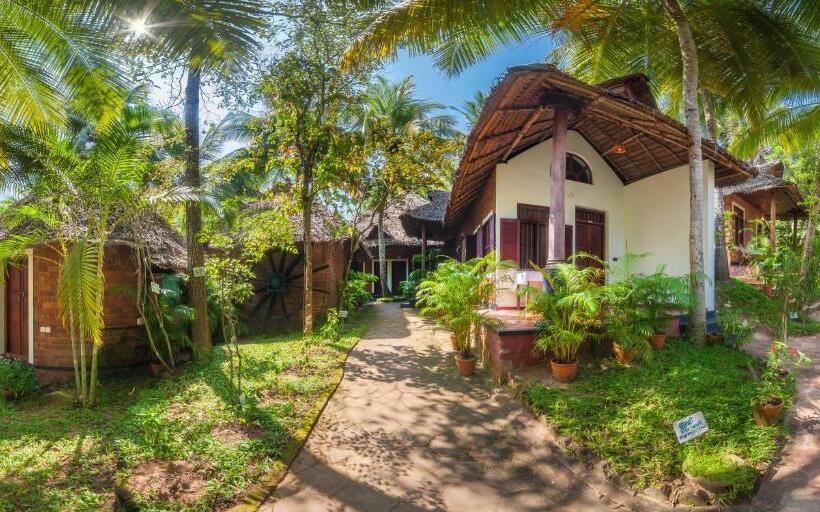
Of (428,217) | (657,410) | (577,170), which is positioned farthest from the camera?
(428,217)

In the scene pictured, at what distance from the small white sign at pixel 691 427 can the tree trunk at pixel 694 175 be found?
9.36 feet

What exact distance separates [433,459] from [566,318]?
2.37 m

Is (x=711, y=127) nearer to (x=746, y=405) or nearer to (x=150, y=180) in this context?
(x=746, y=405)

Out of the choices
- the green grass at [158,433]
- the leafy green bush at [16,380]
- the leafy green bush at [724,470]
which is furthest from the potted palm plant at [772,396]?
the leafy green bush at [16,380]

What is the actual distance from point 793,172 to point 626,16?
12.9 m

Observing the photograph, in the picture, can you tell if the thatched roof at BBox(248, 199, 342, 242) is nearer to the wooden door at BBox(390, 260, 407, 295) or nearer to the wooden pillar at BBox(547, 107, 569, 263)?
the wooden pillar at BBox(547, 107, 569, 263)

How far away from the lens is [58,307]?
6684 millimetres

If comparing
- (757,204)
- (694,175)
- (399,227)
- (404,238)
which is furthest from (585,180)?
(399,227)

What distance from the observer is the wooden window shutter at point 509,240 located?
7.84 meters

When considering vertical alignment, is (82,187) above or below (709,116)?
below

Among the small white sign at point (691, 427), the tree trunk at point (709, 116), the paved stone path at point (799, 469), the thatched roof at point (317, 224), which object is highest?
the tree trunk at point (709, 116)

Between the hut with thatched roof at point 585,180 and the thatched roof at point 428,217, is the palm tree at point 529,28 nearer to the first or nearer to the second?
the hut with thatched roof at point 585,180

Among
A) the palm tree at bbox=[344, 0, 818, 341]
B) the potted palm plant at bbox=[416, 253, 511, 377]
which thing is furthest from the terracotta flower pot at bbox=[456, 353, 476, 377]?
the palm tree at bbox=[344, 0, 818, 341]

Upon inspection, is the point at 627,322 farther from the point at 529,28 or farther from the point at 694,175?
the point at 529,28
